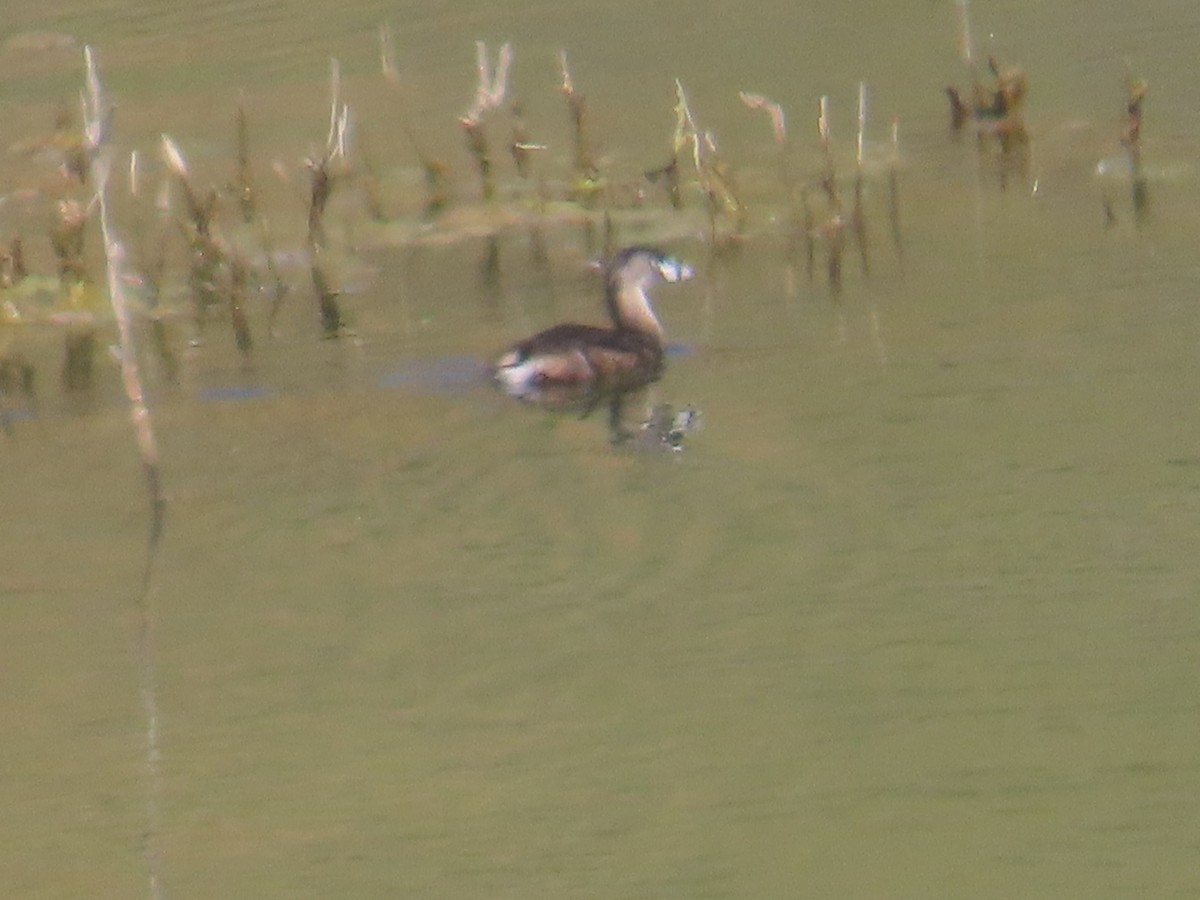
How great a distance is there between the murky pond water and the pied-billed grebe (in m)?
0.15

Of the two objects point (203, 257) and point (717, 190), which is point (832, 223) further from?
point (203, 257)

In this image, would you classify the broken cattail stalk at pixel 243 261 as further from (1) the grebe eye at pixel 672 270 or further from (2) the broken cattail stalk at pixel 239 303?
(1) the grebe eye at pixel 672 270

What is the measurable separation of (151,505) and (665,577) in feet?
5.23

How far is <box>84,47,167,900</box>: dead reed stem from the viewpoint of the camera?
5254 mm

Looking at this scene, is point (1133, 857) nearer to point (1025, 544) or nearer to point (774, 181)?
point (1025, 544)

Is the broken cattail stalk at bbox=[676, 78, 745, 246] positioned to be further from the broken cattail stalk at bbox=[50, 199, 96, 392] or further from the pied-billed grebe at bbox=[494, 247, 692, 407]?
the broken cattail stalk at bbox=[50, 199, 96, 392]

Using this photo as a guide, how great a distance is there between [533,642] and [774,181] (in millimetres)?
5282

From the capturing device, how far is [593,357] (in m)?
8.41

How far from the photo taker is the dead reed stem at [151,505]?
5.25m

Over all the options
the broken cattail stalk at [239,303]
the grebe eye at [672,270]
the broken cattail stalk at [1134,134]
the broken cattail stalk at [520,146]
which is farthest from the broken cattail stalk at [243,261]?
the broken cattail stalk at [1134,134]

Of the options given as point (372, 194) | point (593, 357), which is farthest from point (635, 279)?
point (372, 194)

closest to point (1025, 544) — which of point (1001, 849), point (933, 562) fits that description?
point (933, 562)

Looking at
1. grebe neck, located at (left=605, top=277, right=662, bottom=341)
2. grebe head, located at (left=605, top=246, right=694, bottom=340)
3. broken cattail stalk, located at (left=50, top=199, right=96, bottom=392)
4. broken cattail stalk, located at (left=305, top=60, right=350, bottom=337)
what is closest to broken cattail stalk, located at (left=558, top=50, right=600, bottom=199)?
broken cattail stalk, located at (left=305, top=60, right=350, bottom=337)

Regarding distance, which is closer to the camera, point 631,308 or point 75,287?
point 631,308
